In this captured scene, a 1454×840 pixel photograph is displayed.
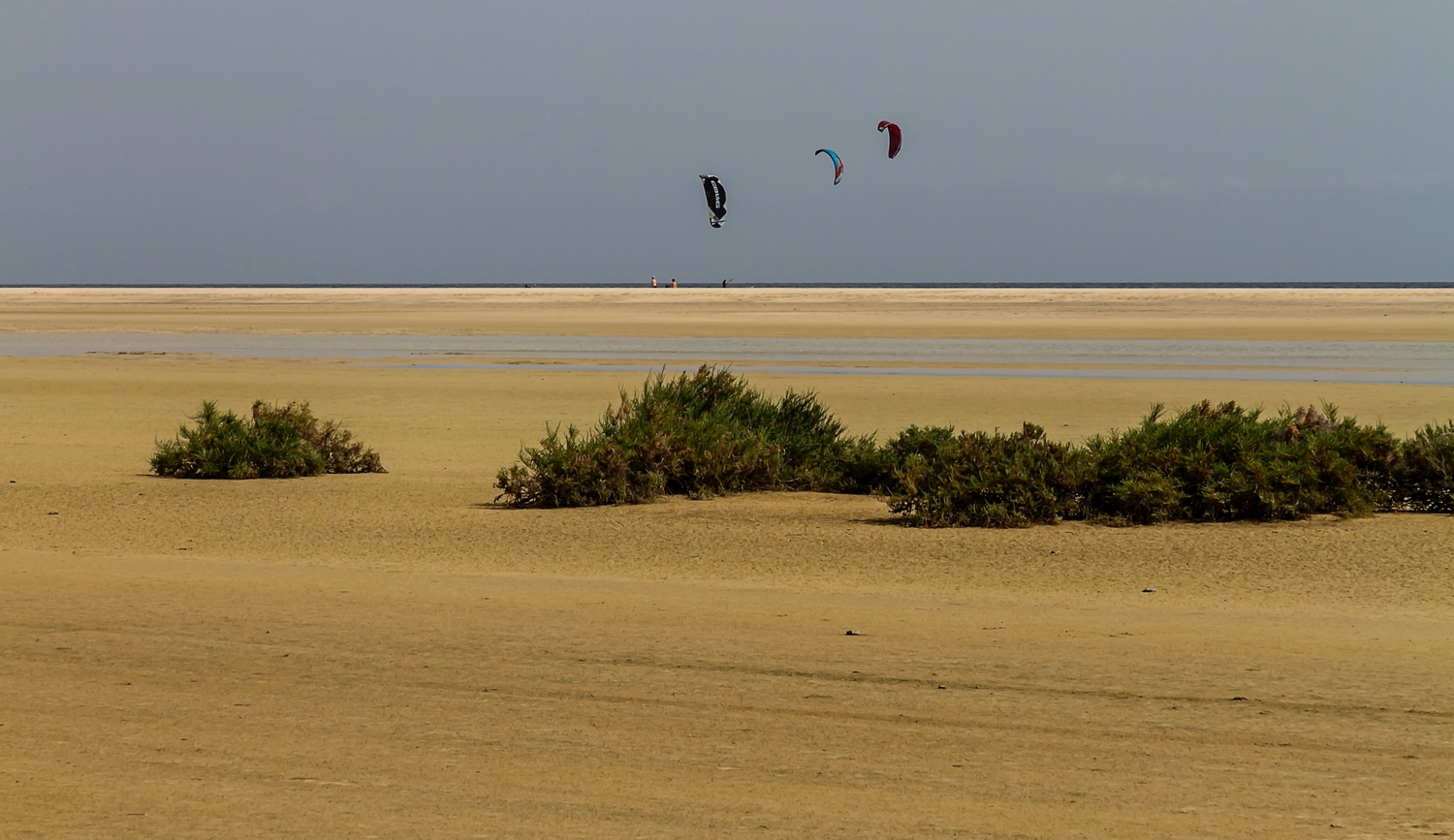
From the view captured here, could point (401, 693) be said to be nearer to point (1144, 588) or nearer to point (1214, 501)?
point (1144, 588)

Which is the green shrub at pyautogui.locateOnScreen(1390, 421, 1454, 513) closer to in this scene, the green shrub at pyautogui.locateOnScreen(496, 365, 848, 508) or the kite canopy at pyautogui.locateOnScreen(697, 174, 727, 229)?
the green shrub at pyautogui.locateOnScreen(496, 365, 848, 508)

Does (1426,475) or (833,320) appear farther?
(833,320)

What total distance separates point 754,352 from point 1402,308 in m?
44.4

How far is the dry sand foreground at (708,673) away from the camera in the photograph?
4.24m

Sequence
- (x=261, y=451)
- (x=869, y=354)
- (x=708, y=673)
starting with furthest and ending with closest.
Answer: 1. (x=869, y=354)
2. (x=261, y=451)
3. (x=708, y=673)

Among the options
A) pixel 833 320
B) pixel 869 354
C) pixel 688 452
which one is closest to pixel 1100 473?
pixel 688 452

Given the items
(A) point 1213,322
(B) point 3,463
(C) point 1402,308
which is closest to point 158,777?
(B) point 3,463

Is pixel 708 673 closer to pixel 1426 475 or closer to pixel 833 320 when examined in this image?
pixel 1426 475

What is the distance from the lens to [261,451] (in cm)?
1320

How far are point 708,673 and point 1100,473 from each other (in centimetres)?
522

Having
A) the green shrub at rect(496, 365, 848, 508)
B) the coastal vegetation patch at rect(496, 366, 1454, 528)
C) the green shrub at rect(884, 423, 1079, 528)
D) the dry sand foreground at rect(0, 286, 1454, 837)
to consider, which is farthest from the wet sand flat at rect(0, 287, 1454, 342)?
the dry sand foreground at rect(0, 286, 1454, 837)

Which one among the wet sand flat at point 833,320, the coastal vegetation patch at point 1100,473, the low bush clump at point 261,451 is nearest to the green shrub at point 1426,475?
the coastal vegetation patch at point 1100,473

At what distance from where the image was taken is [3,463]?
14242 mm

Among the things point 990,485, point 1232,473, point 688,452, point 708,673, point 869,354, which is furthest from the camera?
point 869,354
